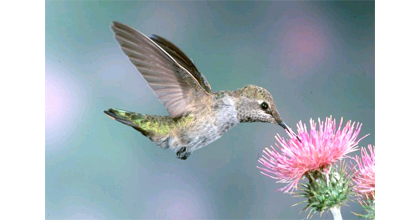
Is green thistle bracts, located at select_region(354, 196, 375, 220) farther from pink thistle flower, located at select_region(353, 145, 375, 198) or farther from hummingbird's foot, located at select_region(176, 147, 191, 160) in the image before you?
hummingbird's foot, located at select_region(176, 147, 191, 160)

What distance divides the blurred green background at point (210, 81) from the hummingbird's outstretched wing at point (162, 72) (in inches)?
8.0

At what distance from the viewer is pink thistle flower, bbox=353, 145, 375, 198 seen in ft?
4.69

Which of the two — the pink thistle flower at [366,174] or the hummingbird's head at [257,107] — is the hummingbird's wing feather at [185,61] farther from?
the pink thistle flower at [366,174]

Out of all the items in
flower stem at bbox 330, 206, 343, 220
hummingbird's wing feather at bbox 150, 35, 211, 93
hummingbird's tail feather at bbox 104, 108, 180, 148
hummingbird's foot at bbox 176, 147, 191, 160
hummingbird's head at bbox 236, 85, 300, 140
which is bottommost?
flower stem at bbox 330, 206, 343, 220

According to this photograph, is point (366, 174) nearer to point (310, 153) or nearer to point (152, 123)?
point (310, 153)

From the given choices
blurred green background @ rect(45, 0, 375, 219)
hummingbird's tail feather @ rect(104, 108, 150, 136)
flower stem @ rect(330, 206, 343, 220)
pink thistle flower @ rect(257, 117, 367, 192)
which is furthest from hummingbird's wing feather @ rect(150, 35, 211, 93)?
flower stem @ rect(330, 206, 343, 220)

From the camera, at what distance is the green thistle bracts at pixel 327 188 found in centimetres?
146

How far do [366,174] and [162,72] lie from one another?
76cm

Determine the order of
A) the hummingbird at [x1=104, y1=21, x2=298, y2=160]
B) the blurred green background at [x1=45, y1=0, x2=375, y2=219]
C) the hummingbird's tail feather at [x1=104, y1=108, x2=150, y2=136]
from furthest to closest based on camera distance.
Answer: the blurred green background at [x1=45, y1=0, x2=375, y2=219], the hummingbird's tail feather at [x1=104, y1=108, x2=150, y2=136], the hummingbird at [x1=104, y1=21, x2=298, y2=160]

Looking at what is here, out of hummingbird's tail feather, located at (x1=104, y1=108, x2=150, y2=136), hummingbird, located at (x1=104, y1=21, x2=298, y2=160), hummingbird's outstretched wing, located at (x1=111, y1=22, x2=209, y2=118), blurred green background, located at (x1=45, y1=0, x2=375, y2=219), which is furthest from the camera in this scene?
blurred green background, located at (x1=45, y1=0, x2=375, y2=219)

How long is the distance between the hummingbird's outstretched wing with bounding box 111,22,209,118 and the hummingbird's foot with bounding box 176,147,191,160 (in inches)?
6.5
